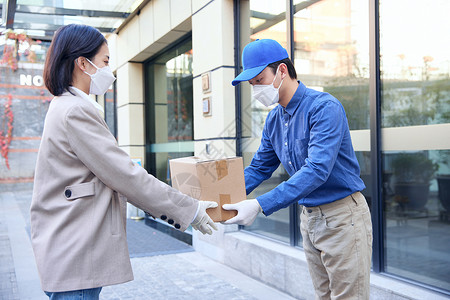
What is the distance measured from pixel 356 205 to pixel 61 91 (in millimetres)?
1608

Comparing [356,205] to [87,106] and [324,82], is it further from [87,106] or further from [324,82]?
[324,82]

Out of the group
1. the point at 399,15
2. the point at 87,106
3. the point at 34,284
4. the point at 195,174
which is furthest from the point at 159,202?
the point at 34,284

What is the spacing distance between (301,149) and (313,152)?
213 millimetres

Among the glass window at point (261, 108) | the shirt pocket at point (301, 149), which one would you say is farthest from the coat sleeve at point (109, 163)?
the glass window at point (261, 108)

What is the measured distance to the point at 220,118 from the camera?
5.88 meters

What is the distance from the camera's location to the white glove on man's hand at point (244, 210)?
235 cm

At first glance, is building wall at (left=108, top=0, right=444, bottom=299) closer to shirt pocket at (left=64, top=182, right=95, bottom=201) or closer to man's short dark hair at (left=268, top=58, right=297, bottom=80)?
man's short dark hair at (left=268, top=58, right=297, bottom=80)

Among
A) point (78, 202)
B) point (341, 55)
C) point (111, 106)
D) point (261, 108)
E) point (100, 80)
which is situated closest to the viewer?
point (78, 202)

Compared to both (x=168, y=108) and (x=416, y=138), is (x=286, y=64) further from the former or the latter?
(x=168, y=108)

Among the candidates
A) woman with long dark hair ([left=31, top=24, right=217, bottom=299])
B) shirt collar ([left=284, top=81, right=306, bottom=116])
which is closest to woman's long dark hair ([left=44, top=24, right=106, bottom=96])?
woman with long dark hair ([left=31, top=24, right=217, bottom=299])

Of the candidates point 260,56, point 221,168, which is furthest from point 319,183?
point 260,56

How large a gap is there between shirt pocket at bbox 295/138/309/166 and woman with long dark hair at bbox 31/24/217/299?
0.91 metres

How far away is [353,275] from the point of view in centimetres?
236

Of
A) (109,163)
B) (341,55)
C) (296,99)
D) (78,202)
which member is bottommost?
(78,202)
